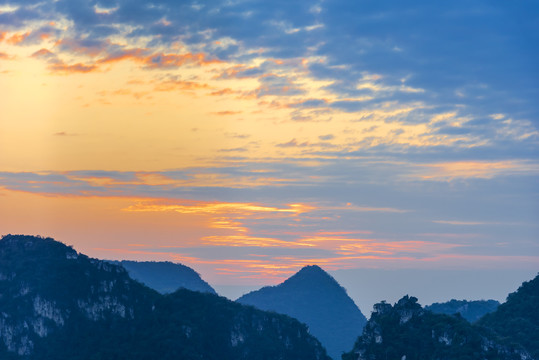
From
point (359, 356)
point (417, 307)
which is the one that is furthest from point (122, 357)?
point (417, 307)

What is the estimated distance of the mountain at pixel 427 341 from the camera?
177 m

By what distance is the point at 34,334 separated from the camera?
199250 mm

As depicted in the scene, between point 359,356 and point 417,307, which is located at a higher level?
point 417,307

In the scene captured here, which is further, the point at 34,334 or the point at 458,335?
the point at 34,334

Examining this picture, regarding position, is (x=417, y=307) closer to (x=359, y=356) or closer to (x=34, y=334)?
(x=359, y=356)

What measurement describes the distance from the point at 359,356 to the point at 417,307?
64.6ft

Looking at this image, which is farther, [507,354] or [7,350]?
[7,350]

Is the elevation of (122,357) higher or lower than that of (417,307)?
lower

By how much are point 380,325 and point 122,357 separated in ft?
213

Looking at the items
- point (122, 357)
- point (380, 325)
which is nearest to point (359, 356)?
point (380, 325)

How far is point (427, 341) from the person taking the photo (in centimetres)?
18875

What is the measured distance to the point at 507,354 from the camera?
176 m

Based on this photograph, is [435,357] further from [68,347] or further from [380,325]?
[68,347]

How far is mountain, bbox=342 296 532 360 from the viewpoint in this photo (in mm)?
176750
